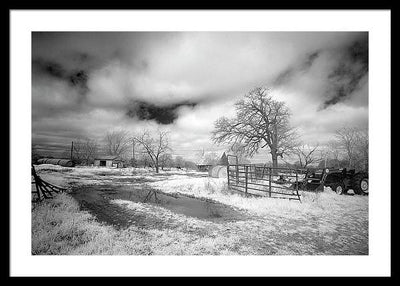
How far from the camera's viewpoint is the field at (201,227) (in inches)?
133

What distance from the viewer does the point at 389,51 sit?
3898 millimetres

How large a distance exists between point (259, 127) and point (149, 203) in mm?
6373

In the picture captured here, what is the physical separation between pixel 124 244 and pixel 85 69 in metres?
5.12

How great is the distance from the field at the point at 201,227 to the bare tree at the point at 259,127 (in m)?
3.06

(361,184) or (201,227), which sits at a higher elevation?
(361,184)

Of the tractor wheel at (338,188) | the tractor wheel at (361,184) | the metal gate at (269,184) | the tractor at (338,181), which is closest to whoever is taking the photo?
the tractor wheel at (361,184)

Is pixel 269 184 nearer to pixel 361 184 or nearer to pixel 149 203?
pixel 361 184

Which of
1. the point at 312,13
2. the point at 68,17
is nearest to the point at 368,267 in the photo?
the point at 312,13

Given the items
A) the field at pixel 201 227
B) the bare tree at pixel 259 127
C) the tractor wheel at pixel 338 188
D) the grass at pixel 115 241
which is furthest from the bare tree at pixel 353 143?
the grass at pixel 115 241

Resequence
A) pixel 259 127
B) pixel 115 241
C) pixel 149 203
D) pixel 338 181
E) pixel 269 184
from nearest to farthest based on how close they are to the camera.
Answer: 1. pixel 115 241
2. pixel 149 203
3. pixel 269 184
4. pixel 338 181
5. pixel 259 127

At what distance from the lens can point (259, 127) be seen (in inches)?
346

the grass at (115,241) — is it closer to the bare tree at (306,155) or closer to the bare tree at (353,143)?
the bare tree at (353,143)

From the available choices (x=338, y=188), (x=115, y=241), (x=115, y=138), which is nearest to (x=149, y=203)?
(x=115, y=241)
